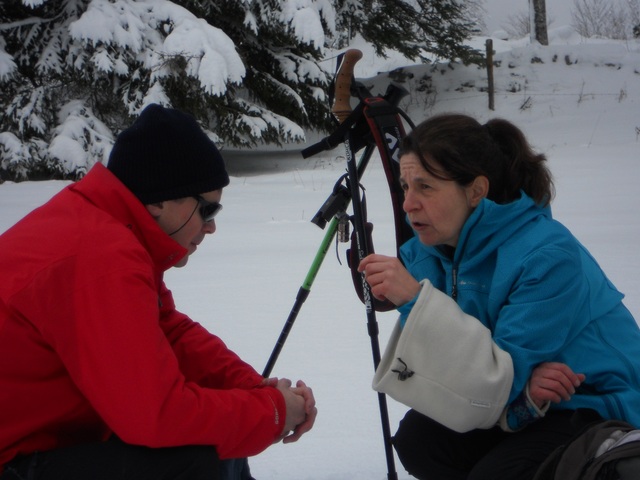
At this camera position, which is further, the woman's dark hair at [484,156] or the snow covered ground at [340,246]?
the snow covered ground at [340,246]

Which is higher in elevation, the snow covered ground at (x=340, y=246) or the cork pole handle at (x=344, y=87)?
the cork pole handle at (x=344, y=87)

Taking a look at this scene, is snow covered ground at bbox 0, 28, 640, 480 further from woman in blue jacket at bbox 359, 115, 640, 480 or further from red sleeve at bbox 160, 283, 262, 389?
woman in blue jacket at bbox 359, 115, 640, 480

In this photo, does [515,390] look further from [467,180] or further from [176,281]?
[176,281]

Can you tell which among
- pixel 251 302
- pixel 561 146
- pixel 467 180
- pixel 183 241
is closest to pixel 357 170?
pixel 467 180

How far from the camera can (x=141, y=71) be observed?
9.58 metres

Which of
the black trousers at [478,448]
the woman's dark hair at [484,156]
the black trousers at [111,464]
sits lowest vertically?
the black trousers at [478,448]

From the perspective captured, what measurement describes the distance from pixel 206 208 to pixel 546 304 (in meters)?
0.80

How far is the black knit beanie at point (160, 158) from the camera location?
1554 millimetres

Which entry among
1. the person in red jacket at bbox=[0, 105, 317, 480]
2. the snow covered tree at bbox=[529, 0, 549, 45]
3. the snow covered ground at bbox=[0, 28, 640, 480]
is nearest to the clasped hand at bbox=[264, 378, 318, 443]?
the person in red jacket at bbox=[0, 105, 317, 480]

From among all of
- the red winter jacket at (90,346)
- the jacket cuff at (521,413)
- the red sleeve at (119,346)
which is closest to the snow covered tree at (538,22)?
the jacket cuff at (521,413)

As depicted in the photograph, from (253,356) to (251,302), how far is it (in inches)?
35.3

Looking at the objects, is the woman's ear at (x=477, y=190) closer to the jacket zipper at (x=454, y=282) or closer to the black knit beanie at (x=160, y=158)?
the jacket zipper at (x=454, y=282)

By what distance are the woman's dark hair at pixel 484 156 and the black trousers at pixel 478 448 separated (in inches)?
21.9

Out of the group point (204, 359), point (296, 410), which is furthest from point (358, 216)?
point (296, 410)
